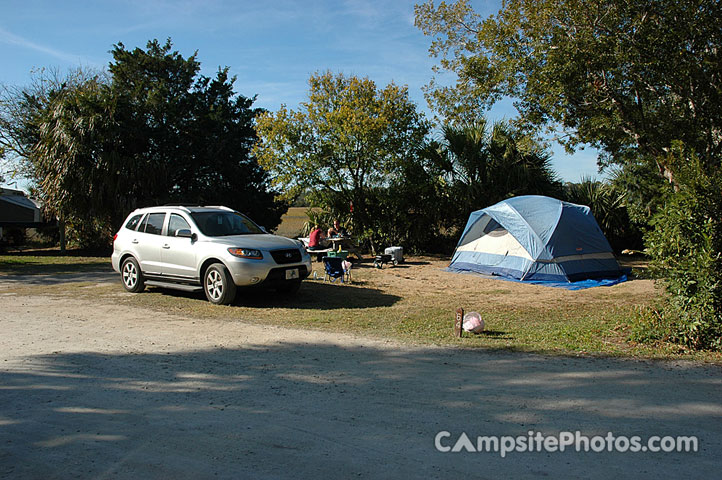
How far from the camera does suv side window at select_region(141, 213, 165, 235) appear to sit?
10.8 meters

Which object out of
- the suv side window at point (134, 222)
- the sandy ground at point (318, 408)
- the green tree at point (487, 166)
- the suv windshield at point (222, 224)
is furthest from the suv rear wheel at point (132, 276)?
the green tree at point (487, 166)

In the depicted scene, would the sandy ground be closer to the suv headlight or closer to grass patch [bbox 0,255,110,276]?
the suv headlight

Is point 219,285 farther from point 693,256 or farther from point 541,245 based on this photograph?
point 541,245

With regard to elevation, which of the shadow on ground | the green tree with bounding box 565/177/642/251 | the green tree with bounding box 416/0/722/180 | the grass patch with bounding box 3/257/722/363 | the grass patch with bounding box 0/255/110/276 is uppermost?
the green tree with bounding box 416/0/722/180

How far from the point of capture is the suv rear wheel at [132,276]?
11102mm

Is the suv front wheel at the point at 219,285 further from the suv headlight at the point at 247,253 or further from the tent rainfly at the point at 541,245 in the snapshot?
the tent rainfly at the point at 541,245

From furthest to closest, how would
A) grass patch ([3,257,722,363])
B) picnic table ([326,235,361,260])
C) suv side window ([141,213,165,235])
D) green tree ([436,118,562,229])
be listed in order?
green tree ([436,118,562,229]), picnic table ([326,235,361,260]), suv side window ([141,213,165,235]), grass patch ([3,257,722,363])

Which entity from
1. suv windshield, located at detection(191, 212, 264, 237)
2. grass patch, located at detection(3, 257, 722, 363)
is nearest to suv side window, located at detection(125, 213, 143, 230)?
grass patch, located at detection(3, 257, 722, 363)

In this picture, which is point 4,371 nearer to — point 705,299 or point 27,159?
point 705,299

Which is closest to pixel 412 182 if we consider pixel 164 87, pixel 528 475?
pixel 164 87

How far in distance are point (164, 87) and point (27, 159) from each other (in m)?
7.97

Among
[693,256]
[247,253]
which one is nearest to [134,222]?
[247,253]

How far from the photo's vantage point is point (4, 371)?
5.50 meters

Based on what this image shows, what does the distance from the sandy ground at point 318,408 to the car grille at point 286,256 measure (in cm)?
283
